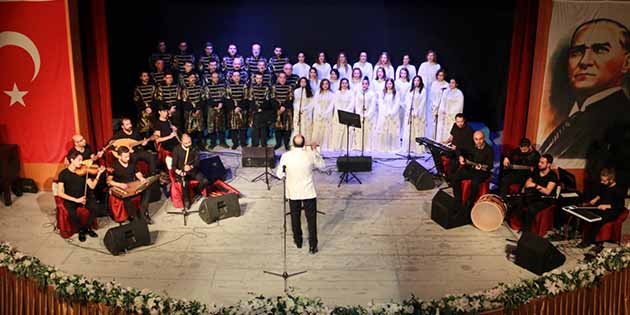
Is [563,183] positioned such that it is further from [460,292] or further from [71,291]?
[71,291]

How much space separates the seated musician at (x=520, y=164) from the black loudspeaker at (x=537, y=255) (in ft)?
5.34

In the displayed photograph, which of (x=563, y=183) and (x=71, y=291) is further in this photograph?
(x=563, y=183)

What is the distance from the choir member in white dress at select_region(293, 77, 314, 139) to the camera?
43.2 feet

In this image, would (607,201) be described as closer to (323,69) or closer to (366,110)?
(366,110)

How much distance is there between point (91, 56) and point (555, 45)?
7376mm

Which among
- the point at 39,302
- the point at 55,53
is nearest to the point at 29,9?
the point at 55,53

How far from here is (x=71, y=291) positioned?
6.56 meters

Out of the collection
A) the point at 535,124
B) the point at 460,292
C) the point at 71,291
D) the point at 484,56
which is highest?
the point at 484,56

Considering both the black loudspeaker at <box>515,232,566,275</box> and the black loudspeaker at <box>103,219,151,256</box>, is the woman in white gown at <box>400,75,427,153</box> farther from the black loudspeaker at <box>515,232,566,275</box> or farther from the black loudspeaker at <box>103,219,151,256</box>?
the black loudspeaker at <box>103,219,151,256</box>

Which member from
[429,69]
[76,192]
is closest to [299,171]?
[76,192]

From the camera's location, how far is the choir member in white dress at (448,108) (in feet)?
42.4

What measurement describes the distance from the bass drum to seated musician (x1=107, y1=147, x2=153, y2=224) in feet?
15.6

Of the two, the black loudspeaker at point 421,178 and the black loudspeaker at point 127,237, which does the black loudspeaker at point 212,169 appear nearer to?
the black loudspeaker at point 127,237

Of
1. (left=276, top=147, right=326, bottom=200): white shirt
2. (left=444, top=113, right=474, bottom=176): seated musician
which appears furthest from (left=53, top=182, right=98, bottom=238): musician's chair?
(left=444, top=113, right=474, bottom=176): seated musician
